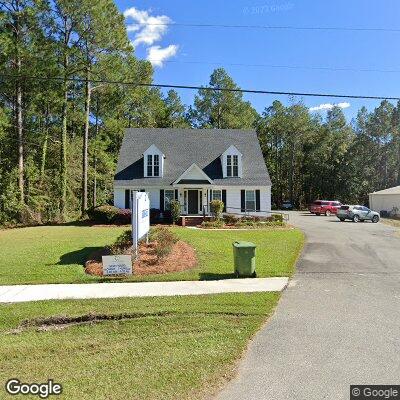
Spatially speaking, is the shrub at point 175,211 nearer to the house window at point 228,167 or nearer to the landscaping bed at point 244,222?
the landscaping bed at point 244,222

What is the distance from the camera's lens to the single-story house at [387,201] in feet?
146

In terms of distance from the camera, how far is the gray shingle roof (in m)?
31.0

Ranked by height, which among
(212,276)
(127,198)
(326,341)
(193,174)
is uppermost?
(193,174)

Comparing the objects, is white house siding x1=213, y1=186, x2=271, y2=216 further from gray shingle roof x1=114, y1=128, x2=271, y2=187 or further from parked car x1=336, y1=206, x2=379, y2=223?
parked car x1=336, y1=206, x2=379, y2=223

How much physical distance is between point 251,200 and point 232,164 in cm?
328

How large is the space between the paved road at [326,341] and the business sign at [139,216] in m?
5.46

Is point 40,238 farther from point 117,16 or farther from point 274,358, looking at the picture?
point 117,16

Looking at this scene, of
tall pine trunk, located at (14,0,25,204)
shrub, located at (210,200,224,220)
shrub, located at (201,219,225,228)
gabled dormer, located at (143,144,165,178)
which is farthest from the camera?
gabled dormer, located at (143,144,165,178)

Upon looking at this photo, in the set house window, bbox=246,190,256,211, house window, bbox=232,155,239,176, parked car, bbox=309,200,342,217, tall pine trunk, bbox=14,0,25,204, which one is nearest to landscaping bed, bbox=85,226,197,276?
house window, bbox=246,190,256,211

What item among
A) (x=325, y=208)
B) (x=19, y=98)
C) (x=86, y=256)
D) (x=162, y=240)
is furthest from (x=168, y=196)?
(x=325, y=208)

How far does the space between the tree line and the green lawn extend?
614 cm

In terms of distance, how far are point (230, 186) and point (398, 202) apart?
24109 mm

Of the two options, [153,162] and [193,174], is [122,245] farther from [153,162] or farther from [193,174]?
[153,162]

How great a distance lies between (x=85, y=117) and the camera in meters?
32.3
